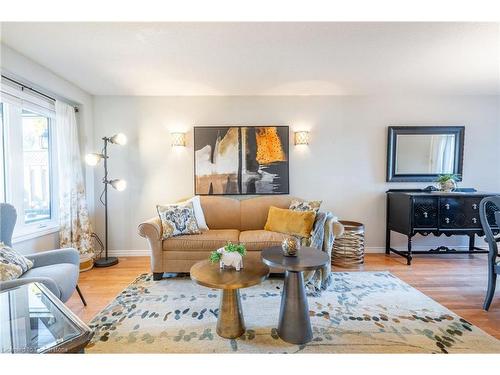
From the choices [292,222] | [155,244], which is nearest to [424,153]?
[292,222]

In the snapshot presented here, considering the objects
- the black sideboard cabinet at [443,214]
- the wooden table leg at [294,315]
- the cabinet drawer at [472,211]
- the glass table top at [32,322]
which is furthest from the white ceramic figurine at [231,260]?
the cabinet drawer at [472,211]

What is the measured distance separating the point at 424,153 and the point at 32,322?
4.59 metres

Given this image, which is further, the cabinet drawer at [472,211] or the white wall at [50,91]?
the cabinet drawer at [472,211]

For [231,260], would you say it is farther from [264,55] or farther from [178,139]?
[178,139]

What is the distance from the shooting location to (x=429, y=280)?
2.79m

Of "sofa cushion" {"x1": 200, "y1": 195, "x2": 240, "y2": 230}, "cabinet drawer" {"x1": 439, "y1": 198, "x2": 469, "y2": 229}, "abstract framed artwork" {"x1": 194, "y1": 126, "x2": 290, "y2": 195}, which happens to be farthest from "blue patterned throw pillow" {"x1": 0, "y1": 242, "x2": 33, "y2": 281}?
"cabinet drawer" {"x1": 439, "y1": 198, "x2": 469, "y2": 229}

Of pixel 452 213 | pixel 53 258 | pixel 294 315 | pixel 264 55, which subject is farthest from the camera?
pixel 452 213

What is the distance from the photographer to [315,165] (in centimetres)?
372

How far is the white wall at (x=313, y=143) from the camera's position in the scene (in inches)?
143

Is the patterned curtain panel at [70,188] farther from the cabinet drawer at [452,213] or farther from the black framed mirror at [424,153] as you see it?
the cabinet drawer at [452,213]

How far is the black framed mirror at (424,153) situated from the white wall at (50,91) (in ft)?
14.6
